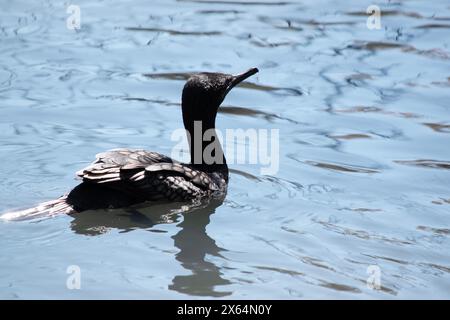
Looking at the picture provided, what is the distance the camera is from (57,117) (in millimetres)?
11359

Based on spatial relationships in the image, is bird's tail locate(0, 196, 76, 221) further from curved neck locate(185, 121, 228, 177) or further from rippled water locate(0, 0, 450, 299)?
curved neck locate(185, 121, 228, 177)

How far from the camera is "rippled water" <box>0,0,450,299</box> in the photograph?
26.3ft

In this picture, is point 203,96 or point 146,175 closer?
point 146,175

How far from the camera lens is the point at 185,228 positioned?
8.97 m

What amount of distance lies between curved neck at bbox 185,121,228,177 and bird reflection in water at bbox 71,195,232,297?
32cm

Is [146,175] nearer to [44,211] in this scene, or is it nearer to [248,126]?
[44,211]

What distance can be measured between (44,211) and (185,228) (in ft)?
3.70

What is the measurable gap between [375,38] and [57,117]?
4.89 m

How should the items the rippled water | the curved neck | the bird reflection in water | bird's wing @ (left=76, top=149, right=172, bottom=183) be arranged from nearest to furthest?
1. the bird reflection in water
2. the rippled water
3. bird's wing @ (left=76, top=149, right=172, bottom=183)
4. the curved neck

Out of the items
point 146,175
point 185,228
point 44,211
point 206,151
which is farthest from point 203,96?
point 44,211

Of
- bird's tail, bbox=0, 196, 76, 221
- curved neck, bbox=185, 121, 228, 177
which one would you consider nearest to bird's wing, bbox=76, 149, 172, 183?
bird's tail, bbox=0, 196, 76, 221

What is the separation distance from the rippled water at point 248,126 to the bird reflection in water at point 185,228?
0.02 meters

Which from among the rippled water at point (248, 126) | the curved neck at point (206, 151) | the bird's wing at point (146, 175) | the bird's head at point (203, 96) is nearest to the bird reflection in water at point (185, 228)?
the rippled water at point (248, 126)

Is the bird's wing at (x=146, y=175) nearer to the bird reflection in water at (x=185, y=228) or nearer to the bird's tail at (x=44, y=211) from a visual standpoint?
the bird reflection in water at (x=185, y=228)
